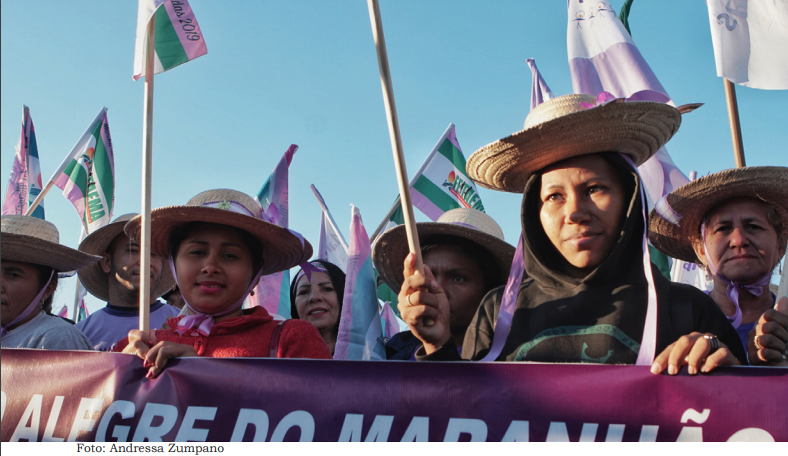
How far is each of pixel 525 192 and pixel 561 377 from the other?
1079mm

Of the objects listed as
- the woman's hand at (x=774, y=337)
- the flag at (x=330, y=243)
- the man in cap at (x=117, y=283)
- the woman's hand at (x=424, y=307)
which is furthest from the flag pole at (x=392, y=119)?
the flag at (x=330, y=243)

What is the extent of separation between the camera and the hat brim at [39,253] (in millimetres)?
4582

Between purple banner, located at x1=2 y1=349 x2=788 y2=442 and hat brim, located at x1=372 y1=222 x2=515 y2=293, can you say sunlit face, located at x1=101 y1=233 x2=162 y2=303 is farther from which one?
purple banner, located at x1=2 y1=349 x2=788 y2=442

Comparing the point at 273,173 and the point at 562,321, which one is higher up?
the point at 273,173

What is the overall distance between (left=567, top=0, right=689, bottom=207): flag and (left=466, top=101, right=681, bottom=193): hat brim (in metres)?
1.87

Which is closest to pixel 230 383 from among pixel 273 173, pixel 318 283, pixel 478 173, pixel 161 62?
pixel 478 173

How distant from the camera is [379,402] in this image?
8.46 ft

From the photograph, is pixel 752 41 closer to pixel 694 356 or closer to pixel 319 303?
pixel 694 356

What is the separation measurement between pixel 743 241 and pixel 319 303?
10.5 feet

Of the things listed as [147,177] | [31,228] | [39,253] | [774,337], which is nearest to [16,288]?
[39,253]

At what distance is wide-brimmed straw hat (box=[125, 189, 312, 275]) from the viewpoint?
3.84 m

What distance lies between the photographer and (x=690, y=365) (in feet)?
7.76

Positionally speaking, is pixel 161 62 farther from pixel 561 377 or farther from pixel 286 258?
pixel 561 377

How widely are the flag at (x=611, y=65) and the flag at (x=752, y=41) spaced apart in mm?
842
